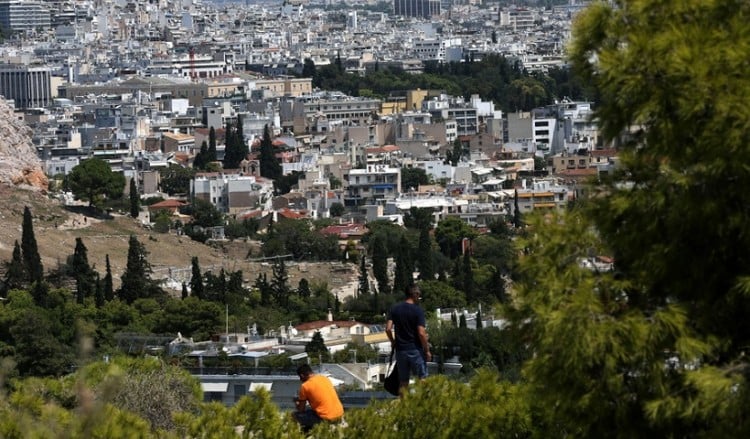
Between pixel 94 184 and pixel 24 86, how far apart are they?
156 ft

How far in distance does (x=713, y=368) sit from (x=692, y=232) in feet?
1.92

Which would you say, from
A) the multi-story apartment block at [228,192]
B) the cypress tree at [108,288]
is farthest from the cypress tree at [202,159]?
the cypress tree at [108,288]

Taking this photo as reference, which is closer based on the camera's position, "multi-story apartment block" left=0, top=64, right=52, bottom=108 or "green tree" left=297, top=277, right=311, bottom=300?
"green tree" left=297, top=277, right=311, bottom=300

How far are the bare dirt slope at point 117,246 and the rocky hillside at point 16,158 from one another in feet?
1.93

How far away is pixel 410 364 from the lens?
1190cm

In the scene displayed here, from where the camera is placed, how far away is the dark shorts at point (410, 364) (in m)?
11.8

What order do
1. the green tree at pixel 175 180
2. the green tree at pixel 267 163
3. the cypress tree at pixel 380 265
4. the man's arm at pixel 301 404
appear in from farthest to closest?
1. the green tree at pixel 267 163
2. the green tree at pixel 175 180
3. the cypress tree at pixel 380 265
4. the man's arm at pixel 301 404

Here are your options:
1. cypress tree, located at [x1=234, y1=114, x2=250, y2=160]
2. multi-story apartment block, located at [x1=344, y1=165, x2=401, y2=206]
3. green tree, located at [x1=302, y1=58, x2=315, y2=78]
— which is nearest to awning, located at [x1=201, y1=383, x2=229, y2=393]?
multi-story apartment block, located at [x1=344, y1=165, x2=401, y2=206]

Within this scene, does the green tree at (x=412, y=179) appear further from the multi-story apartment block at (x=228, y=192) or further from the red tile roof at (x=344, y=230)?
the red tile roof at (x=344, y=230)

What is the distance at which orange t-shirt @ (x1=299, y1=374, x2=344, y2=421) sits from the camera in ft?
38.3

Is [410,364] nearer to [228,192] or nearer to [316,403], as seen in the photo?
[316,403]

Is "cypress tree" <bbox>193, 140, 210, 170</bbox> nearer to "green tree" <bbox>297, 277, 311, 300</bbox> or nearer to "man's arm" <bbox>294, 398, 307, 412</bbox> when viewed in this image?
"green tree" <bbox>297, 277, 311, 300</bbox>

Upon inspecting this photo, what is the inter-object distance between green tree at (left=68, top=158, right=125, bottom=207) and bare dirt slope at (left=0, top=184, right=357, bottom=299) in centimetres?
66

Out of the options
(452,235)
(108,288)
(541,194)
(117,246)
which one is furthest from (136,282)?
(541,194)
